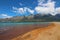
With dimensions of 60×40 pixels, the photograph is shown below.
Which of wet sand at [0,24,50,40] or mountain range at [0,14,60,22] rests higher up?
mountain range at [0,14,60,22]

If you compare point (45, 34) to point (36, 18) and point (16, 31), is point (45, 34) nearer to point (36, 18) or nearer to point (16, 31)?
point (36, 18)

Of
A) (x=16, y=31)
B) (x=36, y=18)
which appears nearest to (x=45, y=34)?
(x=36, y=18)

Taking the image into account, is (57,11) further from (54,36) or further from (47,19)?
(54,36)

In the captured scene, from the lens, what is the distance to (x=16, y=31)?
2105 mm

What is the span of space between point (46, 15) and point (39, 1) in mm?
255

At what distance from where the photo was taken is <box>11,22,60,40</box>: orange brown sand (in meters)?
2.06

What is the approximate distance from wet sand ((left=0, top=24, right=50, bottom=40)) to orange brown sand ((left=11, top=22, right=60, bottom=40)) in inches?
2.0

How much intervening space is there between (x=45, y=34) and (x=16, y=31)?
47 cm

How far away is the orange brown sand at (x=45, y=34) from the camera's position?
81.2 inches

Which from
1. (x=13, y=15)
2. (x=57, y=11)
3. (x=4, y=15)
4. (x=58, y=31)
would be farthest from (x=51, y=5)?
(x=4, y=15)

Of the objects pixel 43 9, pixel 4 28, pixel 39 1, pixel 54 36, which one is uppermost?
pixel 39 1

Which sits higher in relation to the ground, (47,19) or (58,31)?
(47,19)

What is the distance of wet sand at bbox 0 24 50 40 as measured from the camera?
208 centimetres

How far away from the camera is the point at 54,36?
2074 mm
